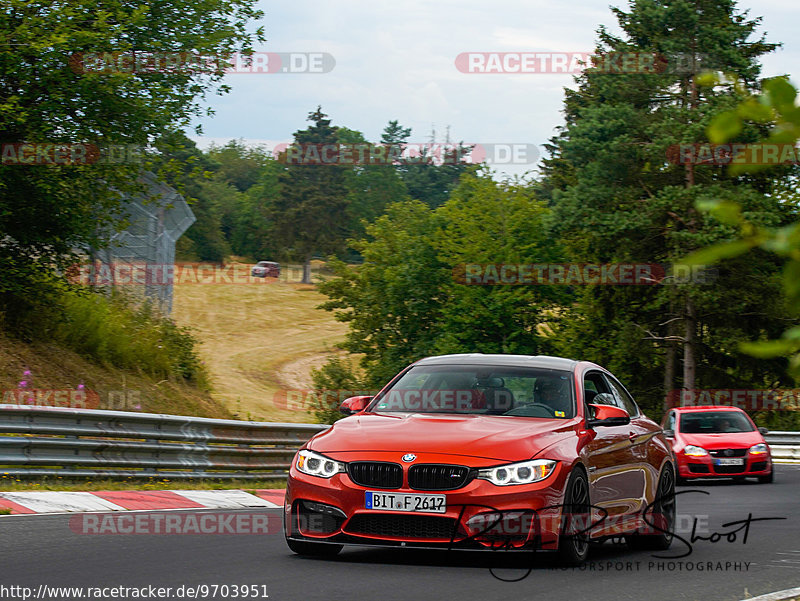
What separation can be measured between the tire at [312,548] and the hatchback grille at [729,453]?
1487 centimetres

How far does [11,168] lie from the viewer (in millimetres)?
20188

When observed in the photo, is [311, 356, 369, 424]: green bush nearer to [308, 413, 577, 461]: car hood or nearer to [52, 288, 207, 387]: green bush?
[52, 288, 207, 387]: green bush

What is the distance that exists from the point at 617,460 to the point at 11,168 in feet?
46.3

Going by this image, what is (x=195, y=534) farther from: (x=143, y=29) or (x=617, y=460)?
(x=143, y=29)

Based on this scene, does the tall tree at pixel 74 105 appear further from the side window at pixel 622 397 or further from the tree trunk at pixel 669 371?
the tree trunk at pixel 669 371

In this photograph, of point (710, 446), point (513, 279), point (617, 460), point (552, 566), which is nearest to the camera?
point (552, 566)

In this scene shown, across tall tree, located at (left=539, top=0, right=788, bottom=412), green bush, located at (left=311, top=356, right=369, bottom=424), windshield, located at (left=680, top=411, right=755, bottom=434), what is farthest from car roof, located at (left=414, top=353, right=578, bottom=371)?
green bush, located at (left=311, top=356, right=369, bottom=424)

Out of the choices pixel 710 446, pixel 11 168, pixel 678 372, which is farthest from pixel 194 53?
pixel 678 372

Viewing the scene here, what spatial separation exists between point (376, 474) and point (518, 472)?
2.99 feet

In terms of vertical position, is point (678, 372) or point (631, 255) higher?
point (631, 255)

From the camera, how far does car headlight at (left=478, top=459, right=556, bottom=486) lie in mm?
7660

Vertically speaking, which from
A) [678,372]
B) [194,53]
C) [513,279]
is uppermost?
[194,53]

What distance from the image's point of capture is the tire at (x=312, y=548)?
8.30 meters

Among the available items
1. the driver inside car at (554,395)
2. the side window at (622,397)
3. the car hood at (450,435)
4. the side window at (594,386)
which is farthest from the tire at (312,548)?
the side window at (622,397)
